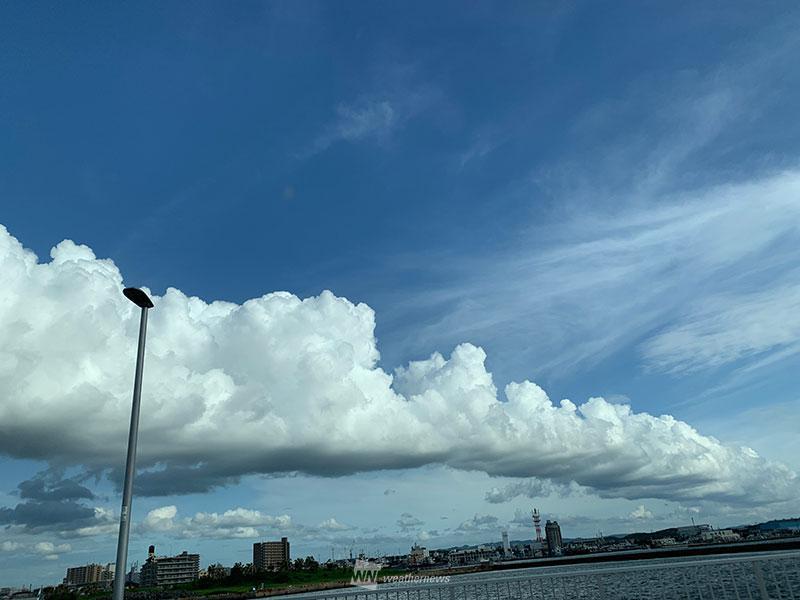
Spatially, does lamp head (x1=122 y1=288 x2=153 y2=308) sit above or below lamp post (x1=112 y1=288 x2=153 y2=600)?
above

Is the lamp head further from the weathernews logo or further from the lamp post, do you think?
the weathernews logo

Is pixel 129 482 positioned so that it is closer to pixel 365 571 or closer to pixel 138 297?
pixel 138 297

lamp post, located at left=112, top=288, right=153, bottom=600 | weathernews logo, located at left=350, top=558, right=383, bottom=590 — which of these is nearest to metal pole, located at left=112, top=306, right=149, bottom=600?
lamp post, located at left=112, top=288, right=153, bottom=600

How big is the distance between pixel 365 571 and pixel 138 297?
25.6m

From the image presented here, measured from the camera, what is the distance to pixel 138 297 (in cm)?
1568

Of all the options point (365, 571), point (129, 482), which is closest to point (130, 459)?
point (129, 482)

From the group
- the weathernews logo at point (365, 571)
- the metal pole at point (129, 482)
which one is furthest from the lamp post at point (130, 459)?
the weathernews logo at point (365, 571)

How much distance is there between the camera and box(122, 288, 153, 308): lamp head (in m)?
15.4

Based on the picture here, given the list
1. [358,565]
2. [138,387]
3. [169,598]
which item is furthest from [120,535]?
[169,598]

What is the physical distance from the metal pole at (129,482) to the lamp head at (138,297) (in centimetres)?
20

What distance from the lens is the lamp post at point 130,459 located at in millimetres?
13359

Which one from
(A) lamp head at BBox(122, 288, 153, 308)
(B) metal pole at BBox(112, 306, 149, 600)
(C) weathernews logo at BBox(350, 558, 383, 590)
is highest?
(A) lamp head at BBox(122, 288, 153, 308)

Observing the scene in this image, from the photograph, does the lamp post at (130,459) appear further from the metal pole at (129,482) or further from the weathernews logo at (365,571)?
the weathernews logo at (365,571)

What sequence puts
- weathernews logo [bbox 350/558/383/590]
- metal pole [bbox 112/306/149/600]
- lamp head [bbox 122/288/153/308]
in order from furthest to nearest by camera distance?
weathernews logo [bbox 350/558/383/590]
lamp head [bbox 122/288/153/308]
metal pole [bbox 112/306/149/600]
